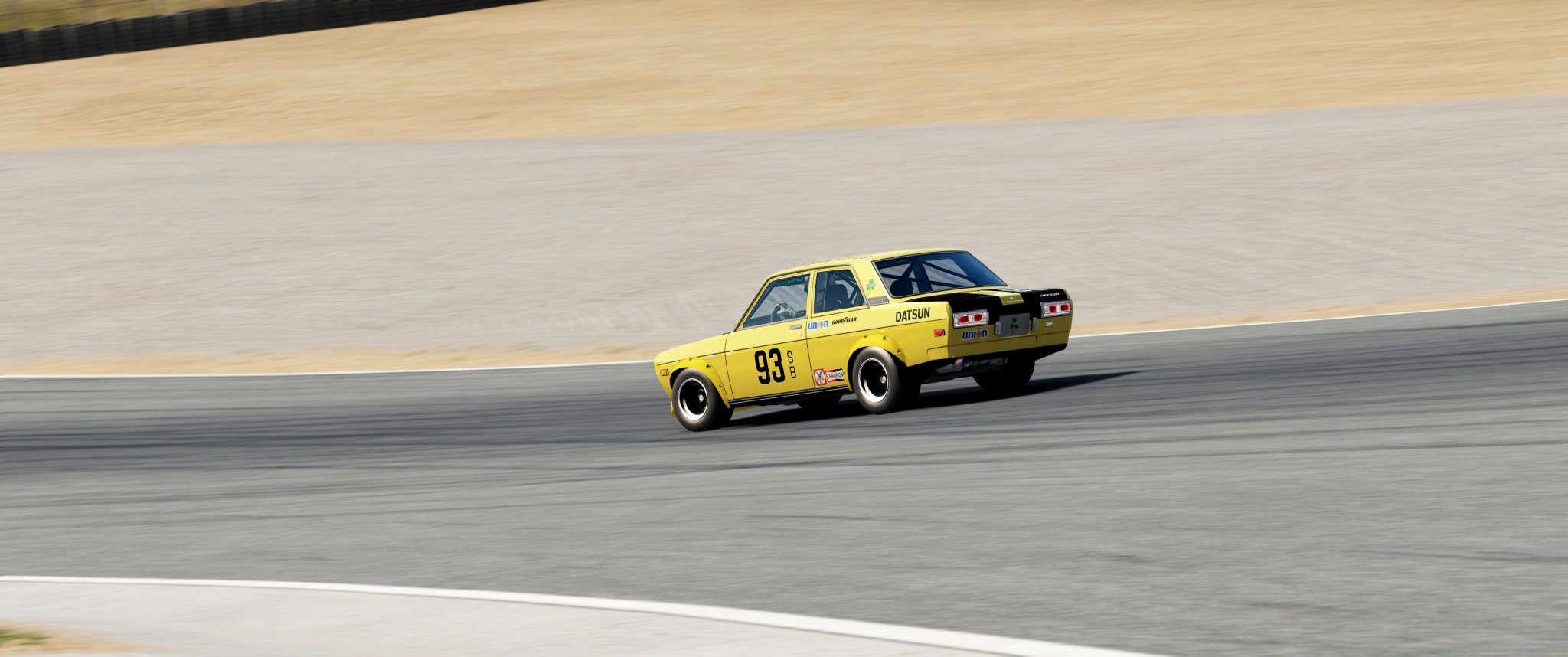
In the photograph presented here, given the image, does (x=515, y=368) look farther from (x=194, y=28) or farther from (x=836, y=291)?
(x=194, y=28)

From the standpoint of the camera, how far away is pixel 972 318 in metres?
11.3

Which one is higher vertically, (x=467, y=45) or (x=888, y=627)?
(x=467, y=45)

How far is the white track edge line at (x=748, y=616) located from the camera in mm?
5020

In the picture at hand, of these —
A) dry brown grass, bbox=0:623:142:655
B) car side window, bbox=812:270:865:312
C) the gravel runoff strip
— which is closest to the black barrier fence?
the gravel runoff strip

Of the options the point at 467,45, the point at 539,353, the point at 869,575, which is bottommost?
the point at 539,353

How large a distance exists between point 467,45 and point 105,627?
41.4 m

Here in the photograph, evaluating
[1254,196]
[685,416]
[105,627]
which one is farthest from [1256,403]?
[1254,196]

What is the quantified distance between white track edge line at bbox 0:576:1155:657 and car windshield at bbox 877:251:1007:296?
581 centimetres

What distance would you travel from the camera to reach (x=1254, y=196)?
25.0 metres

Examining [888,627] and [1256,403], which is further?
[1256,403]

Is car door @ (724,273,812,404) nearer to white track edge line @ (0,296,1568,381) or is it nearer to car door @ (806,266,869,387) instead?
car door @ (806,266,869,387)

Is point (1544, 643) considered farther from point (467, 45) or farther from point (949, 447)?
→ point (467, 45)

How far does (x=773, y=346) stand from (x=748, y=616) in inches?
264

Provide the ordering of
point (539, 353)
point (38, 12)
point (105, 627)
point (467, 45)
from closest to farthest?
point (105, 627) → point (539, 353) → point (467, 45) → point (38, 12)
